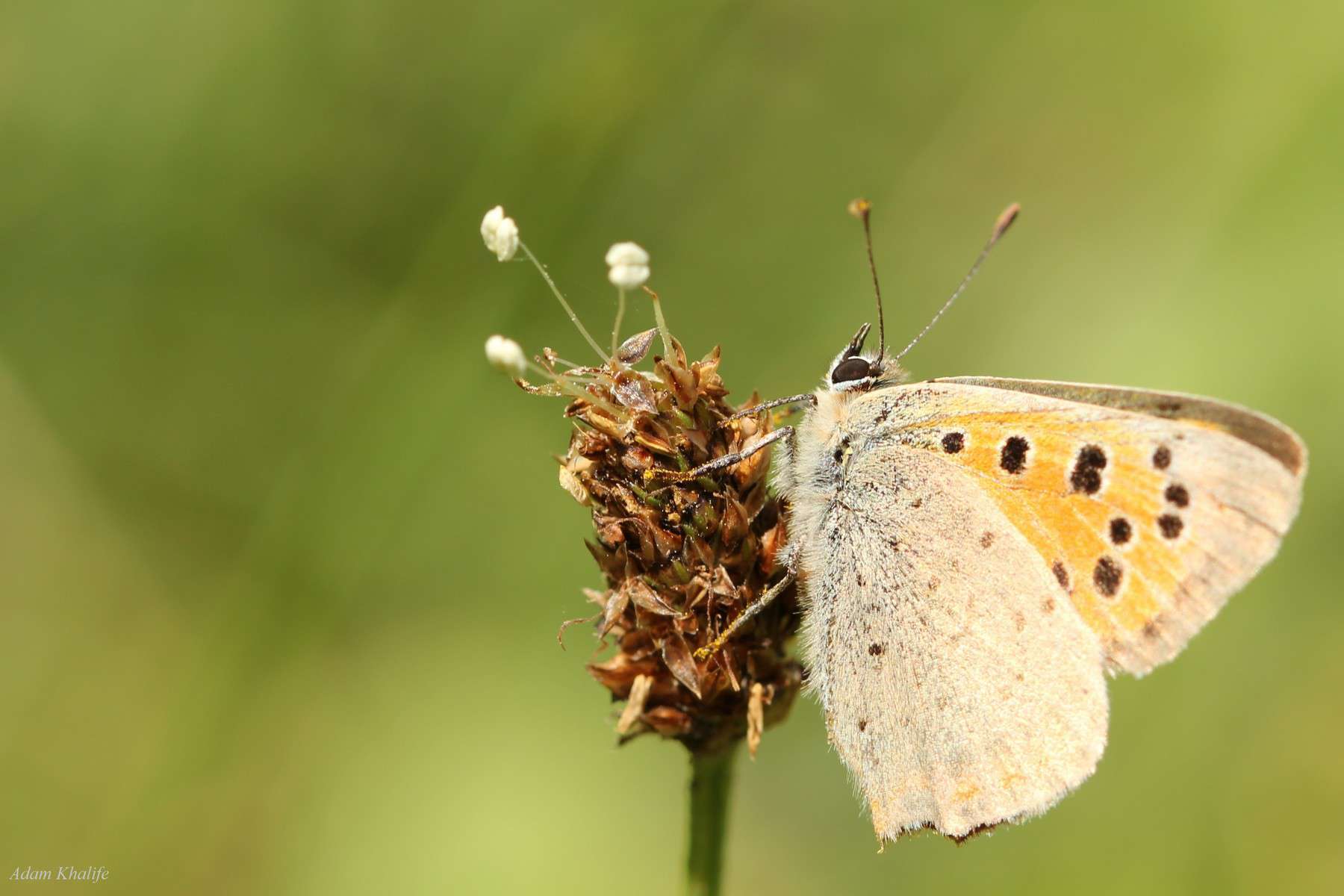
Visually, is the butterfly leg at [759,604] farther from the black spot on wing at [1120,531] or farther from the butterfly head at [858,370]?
the black spot on wing at [1120,531]

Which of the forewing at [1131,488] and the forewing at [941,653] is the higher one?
the forewing at [1131,488]

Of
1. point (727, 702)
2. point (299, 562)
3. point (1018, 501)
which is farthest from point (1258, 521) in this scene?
point (299, 562)

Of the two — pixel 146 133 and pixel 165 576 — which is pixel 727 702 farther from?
pixel 146 133

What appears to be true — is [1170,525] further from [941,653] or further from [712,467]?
[712,467]

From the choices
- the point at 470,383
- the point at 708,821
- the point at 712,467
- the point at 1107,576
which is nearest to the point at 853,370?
the point at 712,467

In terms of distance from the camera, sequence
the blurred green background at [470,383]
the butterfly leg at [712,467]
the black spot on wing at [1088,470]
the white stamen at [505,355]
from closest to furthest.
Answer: the white stamen at [505,355] < the butterfly leg at [712,467] < the black spot on wing at [1088,470] < the blurred green background at [470,383]

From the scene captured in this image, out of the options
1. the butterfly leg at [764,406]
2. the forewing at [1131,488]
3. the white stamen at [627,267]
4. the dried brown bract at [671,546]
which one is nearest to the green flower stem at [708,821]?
the dried brown bract at [671,546]
